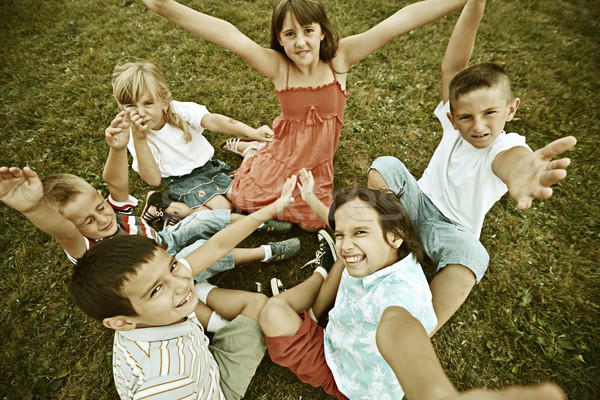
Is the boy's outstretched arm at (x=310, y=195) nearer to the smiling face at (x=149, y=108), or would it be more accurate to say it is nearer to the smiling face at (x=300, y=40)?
the smiling face at (x=300, y=40)

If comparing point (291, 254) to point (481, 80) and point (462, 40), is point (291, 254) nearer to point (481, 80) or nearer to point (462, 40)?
point (481, 80)

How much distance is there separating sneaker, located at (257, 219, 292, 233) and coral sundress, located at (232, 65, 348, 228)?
52 mm

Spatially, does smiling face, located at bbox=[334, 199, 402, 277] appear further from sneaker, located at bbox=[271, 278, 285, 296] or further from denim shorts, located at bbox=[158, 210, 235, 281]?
denim shorts, located at bbox=[158, 210, 235, 281]

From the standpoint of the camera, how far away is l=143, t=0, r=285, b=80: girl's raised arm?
89.4 inches

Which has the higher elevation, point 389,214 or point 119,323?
point 389,214

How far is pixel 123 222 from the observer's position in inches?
97.7

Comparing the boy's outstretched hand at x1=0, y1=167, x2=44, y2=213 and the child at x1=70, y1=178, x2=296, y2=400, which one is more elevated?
the boy's outstretched hand at x1=0, y1=167, x2=44, y2=213

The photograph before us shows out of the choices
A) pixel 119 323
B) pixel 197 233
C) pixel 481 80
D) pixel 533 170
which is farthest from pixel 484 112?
pixel 119 323

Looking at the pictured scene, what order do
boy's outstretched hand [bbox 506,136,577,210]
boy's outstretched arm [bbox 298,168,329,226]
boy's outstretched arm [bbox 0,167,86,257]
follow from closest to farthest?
boy's outstretched hand [bbox 506,136,577,210]
boy's outstretched arm [bbox 0,167,86,257]
boy's outstretched arm [bbox 298,168,329,226]

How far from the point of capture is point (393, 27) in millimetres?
2500

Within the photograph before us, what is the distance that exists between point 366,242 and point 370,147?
1.87 m

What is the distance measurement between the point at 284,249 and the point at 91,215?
4.65 feet

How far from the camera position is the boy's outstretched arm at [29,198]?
1751 millimetres

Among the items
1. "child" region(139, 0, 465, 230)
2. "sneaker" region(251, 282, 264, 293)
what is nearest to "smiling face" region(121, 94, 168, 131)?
"child" region(139, 0, 465, 230)
